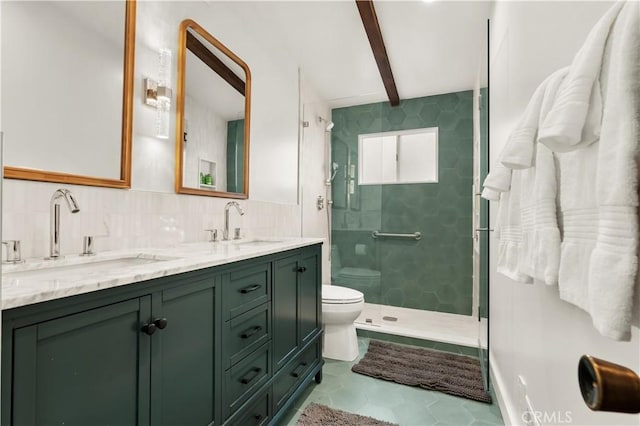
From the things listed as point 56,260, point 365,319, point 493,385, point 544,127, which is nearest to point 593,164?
point 544,127

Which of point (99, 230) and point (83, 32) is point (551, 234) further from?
point (83, 32)

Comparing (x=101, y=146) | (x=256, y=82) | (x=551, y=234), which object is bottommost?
(x=551, y=234)

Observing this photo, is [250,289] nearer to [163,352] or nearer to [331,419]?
[163,352]

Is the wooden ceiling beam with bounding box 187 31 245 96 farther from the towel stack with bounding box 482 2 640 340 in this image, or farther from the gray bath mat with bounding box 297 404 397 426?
the gray bath mat with bounding box 297 404 397 426

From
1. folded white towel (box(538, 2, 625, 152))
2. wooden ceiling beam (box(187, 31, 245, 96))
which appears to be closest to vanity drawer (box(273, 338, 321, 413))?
folded white towel (box(538, 2, 625, 152))

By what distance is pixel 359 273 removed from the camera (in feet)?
10.6

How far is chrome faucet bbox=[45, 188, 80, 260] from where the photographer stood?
3.51ft

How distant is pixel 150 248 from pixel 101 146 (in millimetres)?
477

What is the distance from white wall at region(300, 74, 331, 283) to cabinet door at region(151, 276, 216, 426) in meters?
1.97

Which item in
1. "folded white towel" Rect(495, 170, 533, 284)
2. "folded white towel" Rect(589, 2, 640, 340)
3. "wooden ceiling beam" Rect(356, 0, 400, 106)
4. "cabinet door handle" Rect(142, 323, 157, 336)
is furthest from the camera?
"wooden ceiling beam" Rect(356, 0, 400, 106)

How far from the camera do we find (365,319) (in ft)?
9.75

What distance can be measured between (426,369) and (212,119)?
2.22 metres

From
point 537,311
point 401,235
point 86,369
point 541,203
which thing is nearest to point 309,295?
point 537,311

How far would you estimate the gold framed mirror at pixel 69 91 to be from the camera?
1016 millimetres
